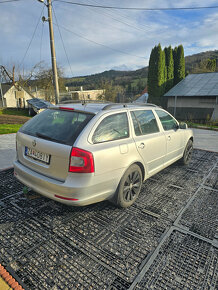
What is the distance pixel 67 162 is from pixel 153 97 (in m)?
21.5

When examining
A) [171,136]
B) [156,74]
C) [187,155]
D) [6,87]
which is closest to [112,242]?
[171,136]

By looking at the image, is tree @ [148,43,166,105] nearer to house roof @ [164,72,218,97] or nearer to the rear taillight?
house roof @ [164,72,218,97]

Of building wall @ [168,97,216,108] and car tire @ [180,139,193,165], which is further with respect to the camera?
building wall @ [168,97,216,108]

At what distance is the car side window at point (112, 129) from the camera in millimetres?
2670

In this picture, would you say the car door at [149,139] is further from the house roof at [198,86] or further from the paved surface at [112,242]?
the house roof at [198,86]

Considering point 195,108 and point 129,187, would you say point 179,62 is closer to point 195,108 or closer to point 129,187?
point 195,108

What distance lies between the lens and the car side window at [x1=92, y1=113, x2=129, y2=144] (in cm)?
267

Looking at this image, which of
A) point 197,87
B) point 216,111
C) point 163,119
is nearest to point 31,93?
point 197,87

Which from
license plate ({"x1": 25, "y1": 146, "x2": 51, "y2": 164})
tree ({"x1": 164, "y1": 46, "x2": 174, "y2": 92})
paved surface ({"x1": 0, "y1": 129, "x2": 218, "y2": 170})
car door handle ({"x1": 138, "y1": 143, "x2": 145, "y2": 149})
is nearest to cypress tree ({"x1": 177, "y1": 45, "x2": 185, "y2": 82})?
tree ({"x1": 164, "y1": 46, "x2": 174, "y2": 92})

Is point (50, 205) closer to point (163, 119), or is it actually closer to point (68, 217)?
point (68, 217)

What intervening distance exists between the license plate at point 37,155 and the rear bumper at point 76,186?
0.22 meters

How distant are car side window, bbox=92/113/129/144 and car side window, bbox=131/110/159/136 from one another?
251mm

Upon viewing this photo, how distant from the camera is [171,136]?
421cm

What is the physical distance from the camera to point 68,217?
296 centimetres
